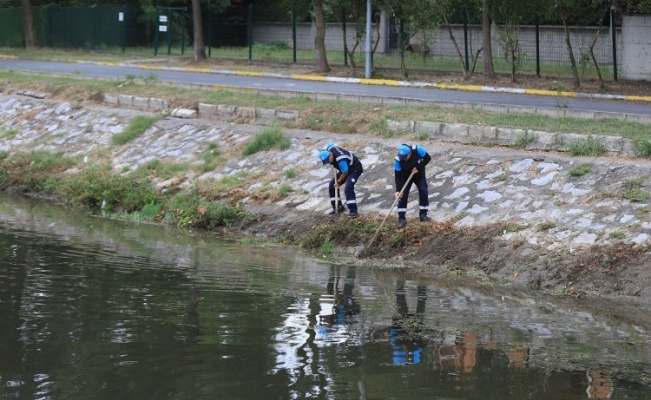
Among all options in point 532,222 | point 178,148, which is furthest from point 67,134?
point 532,222

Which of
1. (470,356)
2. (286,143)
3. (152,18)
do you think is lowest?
(470,356)

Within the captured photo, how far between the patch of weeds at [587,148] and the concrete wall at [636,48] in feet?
49.8

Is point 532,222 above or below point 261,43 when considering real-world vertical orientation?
below

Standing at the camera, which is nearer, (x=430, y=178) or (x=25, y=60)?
(x=430, y=178)

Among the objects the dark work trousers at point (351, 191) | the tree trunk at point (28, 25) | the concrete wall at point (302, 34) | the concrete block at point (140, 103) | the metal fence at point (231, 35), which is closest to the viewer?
the dark work trousers at point (351, 191)

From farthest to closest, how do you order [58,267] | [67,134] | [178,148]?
[67,134] → [178,148] → [58,267]

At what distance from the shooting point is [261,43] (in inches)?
1813

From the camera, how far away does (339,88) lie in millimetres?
27812

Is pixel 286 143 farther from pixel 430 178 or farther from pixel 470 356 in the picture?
pixel 470 356

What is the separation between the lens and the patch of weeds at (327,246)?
15156mm

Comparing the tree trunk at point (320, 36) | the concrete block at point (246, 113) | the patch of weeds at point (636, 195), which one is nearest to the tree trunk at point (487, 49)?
the tree trunk at point (320, 36)

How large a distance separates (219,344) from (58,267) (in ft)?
14.2

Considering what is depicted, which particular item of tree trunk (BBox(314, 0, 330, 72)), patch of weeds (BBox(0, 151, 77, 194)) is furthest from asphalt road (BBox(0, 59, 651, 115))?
patch of weeds (BBox(0, 151, 77, 194))

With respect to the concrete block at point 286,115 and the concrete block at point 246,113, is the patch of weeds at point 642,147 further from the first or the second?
the concrete block at point 246,113
